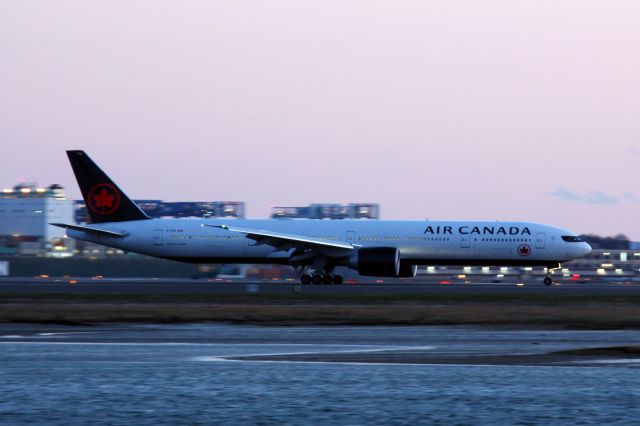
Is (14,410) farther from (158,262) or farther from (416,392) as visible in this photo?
(158,262)

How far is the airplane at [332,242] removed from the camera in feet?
187

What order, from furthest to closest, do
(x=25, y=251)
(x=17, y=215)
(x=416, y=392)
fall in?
(x=17, y=215) → (x=25, y=251) → (x=416, y=392)

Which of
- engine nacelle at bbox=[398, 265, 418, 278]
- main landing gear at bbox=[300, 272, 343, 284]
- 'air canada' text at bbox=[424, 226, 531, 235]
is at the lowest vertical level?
main landing gear at bbox=[300, 272, 343, 284]

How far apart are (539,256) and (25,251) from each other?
57190 mm

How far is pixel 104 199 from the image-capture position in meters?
61.1

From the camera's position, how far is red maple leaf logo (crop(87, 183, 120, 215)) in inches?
2403

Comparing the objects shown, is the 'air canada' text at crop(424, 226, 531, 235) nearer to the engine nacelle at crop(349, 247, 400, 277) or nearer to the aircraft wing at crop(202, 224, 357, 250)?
the engine nacelle at crop(349, 247, 400, 277)

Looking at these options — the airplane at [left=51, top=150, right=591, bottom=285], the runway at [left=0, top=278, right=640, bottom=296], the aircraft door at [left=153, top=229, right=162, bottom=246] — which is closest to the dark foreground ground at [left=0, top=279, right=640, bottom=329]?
the runway at [left=0, top=278, right=640, bottom=296]

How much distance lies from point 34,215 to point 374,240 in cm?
7785

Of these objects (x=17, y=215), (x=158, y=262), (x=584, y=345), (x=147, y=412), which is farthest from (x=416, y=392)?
(x=17, y=215)

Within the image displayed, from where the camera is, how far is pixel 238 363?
20.9 metres

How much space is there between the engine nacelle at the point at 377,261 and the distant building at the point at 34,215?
54.8 metres

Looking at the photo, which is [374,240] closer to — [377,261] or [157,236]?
[377,261]

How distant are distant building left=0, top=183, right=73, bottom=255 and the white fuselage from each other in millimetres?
46787
